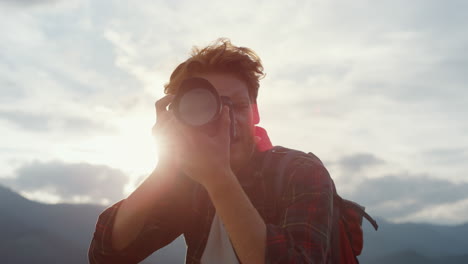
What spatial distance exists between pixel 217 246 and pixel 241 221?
2.84 ft

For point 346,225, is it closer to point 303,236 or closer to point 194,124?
point 303,236

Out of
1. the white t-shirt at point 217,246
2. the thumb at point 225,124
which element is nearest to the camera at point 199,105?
the thumb at point 225,124

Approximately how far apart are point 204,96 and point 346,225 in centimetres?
140

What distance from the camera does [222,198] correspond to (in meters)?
2.57

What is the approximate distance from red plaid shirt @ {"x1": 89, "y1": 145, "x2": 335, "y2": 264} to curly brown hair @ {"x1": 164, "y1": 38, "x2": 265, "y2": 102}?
929mm

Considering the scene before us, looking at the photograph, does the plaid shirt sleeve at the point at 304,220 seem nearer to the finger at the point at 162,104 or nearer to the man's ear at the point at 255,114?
the finger at the point at 162,104

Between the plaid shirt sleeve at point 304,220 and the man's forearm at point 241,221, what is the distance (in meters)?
0.06

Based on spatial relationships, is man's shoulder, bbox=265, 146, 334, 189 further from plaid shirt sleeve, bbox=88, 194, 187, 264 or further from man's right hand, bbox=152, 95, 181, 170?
plaid shirt sleeve, bbox=88, 194, 187, 264

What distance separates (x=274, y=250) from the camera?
97.8 inches

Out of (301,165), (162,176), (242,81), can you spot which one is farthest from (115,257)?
(242,81)

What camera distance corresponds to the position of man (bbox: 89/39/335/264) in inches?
101

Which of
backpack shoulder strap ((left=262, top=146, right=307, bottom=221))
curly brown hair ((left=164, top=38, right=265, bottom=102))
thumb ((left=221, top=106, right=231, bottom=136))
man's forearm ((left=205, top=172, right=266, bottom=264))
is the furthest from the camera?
curly brown hair ((left=164, top=38, right=265, bottom=102))

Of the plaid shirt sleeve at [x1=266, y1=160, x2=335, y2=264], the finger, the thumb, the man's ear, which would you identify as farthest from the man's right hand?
the man's ear

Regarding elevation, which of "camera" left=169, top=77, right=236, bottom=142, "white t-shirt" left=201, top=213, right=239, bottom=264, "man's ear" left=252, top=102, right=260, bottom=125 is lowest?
"white t-shirt" left=201, top=213, right=239, bottom=264
